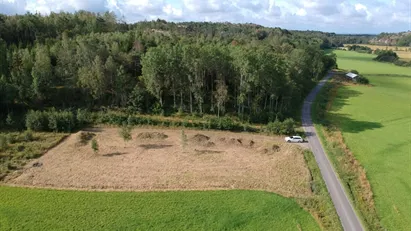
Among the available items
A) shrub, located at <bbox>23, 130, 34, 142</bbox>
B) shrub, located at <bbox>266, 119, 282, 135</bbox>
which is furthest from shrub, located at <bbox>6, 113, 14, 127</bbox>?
shrub, located at <bbox>266, 119, 282, 135</bbox>

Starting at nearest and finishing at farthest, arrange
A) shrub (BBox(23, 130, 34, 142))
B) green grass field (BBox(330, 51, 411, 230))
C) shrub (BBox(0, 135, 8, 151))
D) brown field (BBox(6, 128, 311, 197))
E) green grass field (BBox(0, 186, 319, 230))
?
1. green grass field (BBox(0, 186, 319, 230))
2. green grass field (BBox(330, 51, 411, 230))
3. brown field (BBox(6, 128, 311, 197))
4. shrub (BBox(0, 135, 8, 151))
5. shrub (BBox(23, 130, 34, 142))

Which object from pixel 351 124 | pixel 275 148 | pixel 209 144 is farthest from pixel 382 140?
pixel 209 144

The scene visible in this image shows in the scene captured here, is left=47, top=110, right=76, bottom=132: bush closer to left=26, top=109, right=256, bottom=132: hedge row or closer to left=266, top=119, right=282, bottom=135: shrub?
left=26, top=109, right=256, bottom=132: hedge row

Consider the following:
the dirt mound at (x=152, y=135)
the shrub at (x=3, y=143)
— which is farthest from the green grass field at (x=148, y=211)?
the dirt mound at (x=152, y=135)

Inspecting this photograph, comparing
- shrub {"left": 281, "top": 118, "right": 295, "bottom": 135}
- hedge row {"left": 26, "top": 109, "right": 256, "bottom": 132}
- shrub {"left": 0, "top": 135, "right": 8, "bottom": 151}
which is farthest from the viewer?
shrub {"left": 281, "top": 118, "right": 295, "bottom": 135}

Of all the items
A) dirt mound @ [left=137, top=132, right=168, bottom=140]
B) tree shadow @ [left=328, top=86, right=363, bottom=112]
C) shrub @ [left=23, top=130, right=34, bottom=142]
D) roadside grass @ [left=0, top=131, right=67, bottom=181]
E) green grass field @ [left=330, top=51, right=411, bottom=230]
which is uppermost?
shrub @ [left=23, top=130, right=34, bottom=142]

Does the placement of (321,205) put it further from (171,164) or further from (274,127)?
(274,127)
